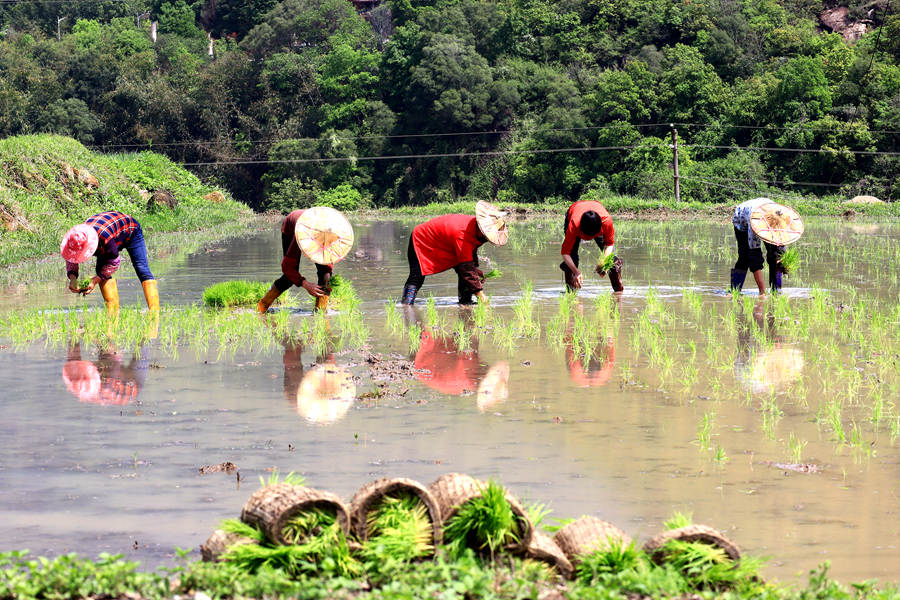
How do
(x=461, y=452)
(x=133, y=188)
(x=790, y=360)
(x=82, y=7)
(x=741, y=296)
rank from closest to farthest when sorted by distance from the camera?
(x=461, y=452), (x=790, y=360), (x=741, y=296), (x=133, y=188), (x=82, y=7)

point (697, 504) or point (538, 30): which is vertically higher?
point (538, 30)

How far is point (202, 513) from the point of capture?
5.77 metres

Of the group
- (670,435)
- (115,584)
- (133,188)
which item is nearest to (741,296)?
(670,435)

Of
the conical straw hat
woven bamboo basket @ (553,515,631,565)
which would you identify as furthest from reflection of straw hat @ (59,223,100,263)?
woven bamboo basket @ (553,515,631,565)

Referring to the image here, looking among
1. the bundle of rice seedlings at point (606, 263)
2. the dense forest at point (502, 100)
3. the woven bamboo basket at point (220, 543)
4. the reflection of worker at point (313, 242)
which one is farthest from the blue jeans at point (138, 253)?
the dense forest at point (502, 100)

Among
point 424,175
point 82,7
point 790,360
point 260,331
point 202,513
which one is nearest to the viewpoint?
point 202,513

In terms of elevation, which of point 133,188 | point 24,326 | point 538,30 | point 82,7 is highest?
point 82,7

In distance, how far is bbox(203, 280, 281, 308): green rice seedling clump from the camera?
13.5 m

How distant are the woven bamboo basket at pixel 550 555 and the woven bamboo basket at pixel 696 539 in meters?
0.34

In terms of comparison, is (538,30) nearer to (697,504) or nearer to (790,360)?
(790,360)

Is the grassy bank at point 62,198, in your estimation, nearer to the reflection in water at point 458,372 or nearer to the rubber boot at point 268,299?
the rubber boot at point 268,299

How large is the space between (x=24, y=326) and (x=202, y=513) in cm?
678

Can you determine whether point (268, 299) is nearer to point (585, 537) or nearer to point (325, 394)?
point (325, 394)

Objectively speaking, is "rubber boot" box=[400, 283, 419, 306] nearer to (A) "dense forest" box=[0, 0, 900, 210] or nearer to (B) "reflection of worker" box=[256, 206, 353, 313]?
(B) "reflection of worker" box=[256, 206, 353, 313]
